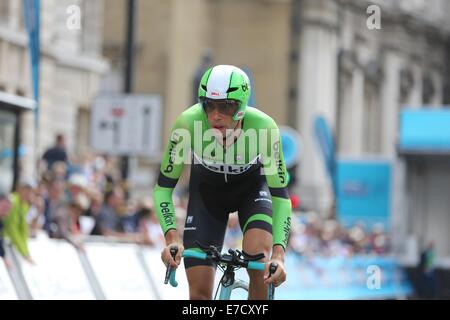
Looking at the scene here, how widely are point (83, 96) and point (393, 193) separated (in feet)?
23.7

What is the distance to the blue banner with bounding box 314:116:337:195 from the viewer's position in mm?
35938

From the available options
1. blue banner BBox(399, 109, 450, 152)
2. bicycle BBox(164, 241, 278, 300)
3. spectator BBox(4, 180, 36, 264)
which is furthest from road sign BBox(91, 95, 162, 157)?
blue banner BBox(399, 109, 450, 152)

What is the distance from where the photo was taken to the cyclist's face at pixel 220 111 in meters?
8.97

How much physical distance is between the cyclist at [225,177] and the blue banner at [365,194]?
2609cm

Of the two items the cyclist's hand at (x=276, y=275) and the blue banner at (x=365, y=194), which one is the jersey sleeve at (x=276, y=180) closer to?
the cyclist's hand at (x=276, y=275)

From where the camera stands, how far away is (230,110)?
9.01 meters

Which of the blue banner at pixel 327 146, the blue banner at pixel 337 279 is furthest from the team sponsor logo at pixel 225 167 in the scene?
the blue banner at pixel 327 146

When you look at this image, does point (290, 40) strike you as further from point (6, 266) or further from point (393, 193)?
point (6, 266)

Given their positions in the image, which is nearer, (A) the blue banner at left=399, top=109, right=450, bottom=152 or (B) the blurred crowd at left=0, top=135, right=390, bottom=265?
(B) the blurred crowd at left=0, top=135, right=390, bottom=265

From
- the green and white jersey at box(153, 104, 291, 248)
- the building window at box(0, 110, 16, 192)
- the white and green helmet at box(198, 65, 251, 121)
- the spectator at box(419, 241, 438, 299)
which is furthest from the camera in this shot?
the spectator at box(419, 241, 438, 299)

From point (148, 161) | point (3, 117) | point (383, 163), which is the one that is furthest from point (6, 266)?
point (148, 161)

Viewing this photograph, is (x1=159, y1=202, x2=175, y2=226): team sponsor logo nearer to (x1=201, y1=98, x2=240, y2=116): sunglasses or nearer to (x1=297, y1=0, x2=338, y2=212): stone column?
(x1=201, y1=98, x2=240, y2=116): sunglasses
